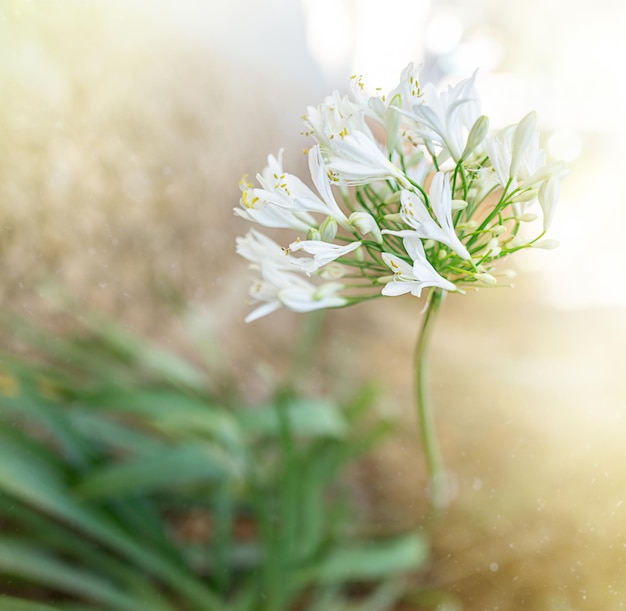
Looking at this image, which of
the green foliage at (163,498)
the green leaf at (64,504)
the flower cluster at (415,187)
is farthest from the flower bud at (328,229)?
the green leaf at (64,504)

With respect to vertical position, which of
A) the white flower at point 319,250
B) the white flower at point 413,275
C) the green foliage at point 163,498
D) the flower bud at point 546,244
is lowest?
the green foliage at point 163,498

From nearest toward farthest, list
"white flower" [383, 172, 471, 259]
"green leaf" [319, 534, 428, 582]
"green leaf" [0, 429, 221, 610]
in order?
"white flower" [383, 172, 471, 259]
"green leaf" [0, 429, 221, 610]
"green leaf" [319, 534, 428, 582]

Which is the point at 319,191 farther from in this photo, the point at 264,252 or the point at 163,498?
the point at 163,498

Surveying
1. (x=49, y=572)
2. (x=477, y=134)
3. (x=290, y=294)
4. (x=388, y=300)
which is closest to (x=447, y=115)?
(x=477, y=134)

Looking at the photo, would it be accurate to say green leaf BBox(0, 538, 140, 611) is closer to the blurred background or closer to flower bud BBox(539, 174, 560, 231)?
the blurred background

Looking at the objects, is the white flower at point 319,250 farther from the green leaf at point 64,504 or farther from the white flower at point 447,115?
the green leaf at point 64,504

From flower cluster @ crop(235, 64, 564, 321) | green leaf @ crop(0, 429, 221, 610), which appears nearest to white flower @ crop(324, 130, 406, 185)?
flower cluster @ crop(235, 64, 564, 321)

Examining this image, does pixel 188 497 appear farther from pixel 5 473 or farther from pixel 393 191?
pixel 393 191
